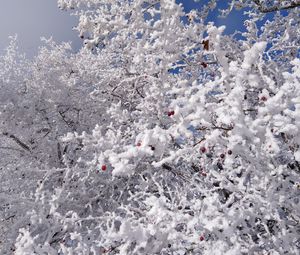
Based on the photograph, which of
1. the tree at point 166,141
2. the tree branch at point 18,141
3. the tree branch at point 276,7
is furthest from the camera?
the tree branch at point 18,141

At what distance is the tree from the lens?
2.93m

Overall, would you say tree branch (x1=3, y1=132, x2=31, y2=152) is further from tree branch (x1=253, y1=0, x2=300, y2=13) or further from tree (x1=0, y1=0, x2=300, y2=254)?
tree branch (x1=253, y1=0, x2=300, y2=13)

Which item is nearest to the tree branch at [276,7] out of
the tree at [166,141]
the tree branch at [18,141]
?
the tree at [166,141]

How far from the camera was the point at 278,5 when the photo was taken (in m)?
6.47

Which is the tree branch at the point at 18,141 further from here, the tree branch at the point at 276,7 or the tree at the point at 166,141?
the tree branch at the point at 276,7

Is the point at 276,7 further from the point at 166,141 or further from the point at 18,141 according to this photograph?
the point at 18,141

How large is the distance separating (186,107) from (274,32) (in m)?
5.32

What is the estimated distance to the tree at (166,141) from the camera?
293 cm

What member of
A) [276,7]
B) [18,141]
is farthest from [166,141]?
[18,141]

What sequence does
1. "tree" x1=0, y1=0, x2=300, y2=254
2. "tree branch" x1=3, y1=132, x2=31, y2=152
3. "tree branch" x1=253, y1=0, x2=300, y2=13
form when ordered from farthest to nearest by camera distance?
"tree branch" x1=3, y1=132, x2=31, y2=152 → "tree branch" x1=253, y1=0, x2=300, y2=13 → "tree" x1=0, y1=0, x2=300, y2=254

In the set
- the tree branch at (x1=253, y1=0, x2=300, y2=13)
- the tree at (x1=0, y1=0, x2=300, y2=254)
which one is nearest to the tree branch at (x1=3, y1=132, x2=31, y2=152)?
the tree at (x1=0, y1=0, x2=300, y2=254)

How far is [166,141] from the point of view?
9.52 ft

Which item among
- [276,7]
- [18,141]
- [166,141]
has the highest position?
[276,7]

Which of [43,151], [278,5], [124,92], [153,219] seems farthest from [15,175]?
[278,5]
